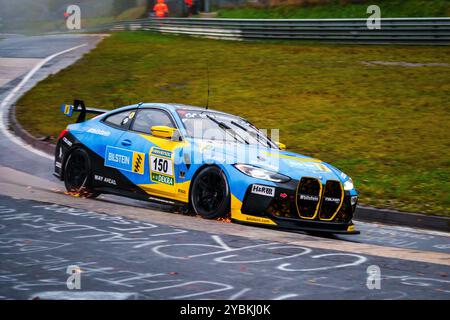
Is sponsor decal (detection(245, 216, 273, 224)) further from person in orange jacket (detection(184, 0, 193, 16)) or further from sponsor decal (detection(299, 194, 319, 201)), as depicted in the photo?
person in orange jacket (detection(184, 0, 193, 16))

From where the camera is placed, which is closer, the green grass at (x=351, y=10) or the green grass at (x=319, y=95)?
the green grass at (x=319, y=95)

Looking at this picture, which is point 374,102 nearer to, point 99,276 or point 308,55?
point 308,55

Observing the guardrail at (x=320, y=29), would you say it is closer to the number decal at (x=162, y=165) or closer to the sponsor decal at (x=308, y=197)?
the number decal at (x=162, y=165)

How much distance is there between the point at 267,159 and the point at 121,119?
8.42ft

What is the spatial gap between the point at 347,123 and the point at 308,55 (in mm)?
9005

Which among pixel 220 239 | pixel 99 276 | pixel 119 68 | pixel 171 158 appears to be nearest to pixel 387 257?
pixel 220 239

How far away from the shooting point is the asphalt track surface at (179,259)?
591cm

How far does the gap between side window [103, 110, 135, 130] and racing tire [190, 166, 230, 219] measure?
1.78 m

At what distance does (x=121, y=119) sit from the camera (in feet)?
36.8

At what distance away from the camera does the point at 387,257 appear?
24.4 feet

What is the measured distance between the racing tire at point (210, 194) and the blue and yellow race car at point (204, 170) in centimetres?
1

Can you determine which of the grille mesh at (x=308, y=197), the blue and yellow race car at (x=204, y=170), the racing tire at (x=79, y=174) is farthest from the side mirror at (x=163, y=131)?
the grille mesh at (x=308, y=197)

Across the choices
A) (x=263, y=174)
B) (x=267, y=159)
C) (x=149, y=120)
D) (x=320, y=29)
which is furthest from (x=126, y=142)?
(x=320, y=29)

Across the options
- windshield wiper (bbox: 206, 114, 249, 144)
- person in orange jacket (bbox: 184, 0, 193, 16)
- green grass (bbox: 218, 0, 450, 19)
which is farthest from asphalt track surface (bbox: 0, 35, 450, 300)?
person in orange jacket (bbox: 184, 0, 193, 16)
